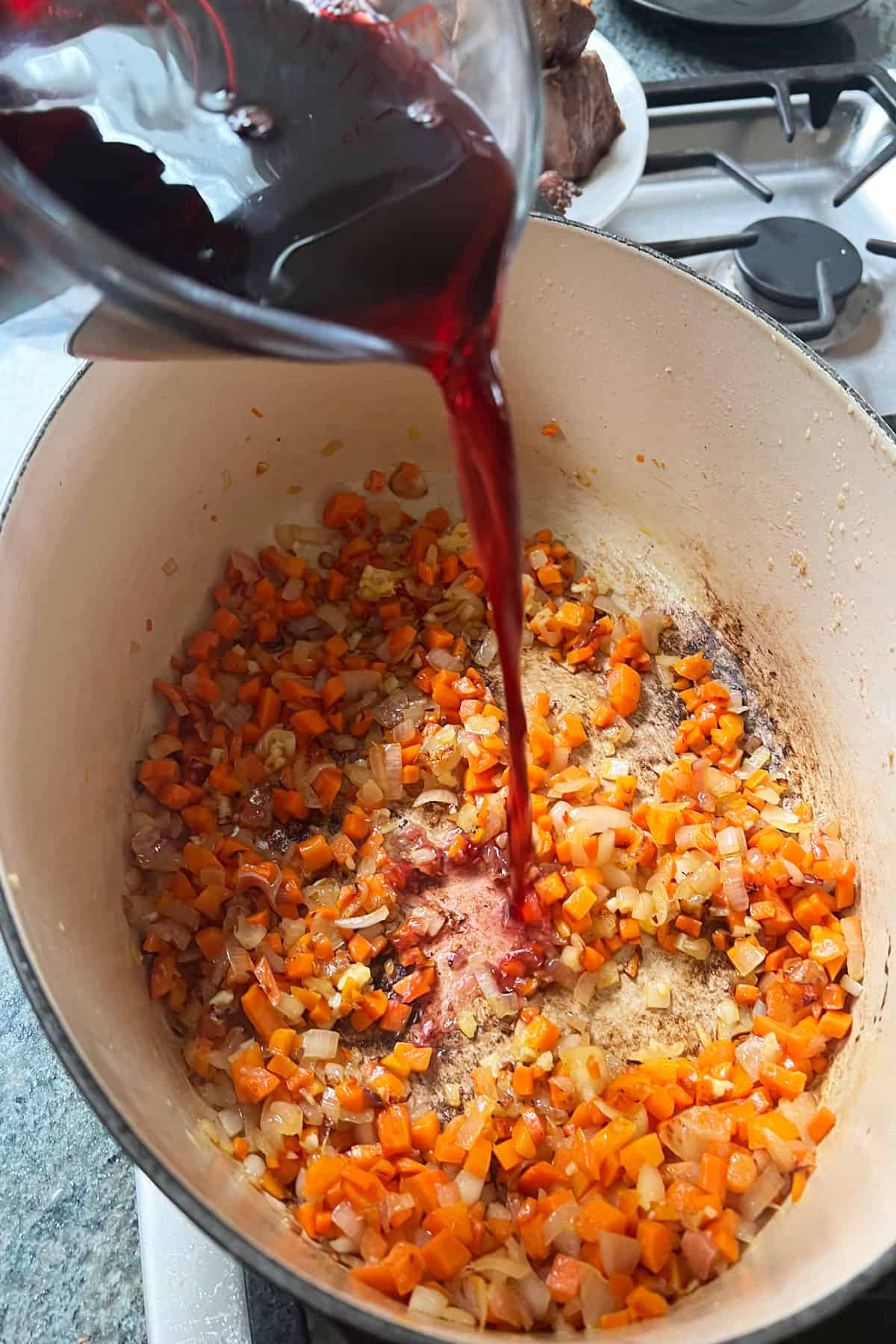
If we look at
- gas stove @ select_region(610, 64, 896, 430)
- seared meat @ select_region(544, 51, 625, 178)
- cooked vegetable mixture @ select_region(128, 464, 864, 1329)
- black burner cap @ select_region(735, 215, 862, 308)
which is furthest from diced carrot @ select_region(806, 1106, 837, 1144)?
seared meat @ select_region(544, 51, 625, 178)

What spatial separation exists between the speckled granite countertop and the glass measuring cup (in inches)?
33.5

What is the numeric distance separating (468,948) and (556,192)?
4.24 ft

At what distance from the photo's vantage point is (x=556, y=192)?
5.82 ft

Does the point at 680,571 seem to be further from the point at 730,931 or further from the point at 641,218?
the point at 641,218

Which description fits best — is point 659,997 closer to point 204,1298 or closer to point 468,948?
point 468,948

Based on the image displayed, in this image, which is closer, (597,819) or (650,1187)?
(650,1187)

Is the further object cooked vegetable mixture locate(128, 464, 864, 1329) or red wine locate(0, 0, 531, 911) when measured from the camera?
cooked vegetable mixture locate(128, 464, 864, 1329)

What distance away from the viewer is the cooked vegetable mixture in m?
1.12

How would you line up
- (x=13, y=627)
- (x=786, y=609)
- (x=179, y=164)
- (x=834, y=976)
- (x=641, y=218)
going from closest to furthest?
(x=179, y=164)
(x=13, y=627)
(x=834, y=976)
(x=786, y=609)
(x=641, y=218)

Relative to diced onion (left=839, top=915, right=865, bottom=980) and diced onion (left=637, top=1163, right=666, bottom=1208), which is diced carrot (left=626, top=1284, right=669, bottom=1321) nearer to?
diced onion (left=637, top=1163, right=666, bottom=1208)

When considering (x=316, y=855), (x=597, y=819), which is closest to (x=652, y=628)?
(x=597, y=819)

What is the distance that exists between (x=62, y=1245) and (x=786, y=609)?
1247mm

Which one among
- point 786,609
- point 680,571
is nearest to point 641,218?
point 680,571

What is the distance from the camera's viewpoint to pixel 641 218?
1920 mm
